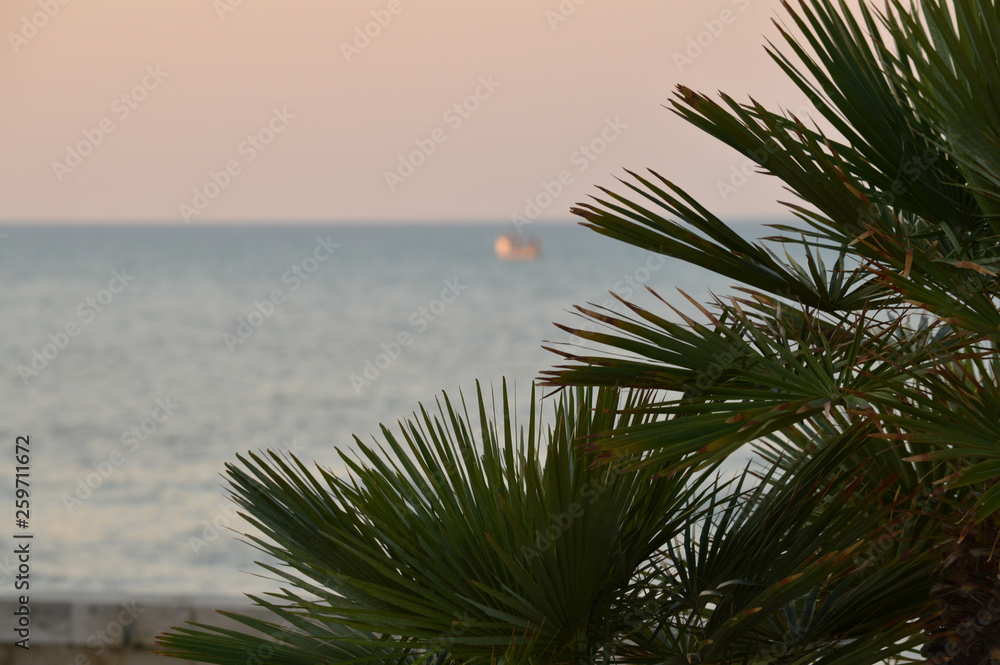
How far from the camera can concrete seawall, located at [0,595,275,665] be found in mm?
3404

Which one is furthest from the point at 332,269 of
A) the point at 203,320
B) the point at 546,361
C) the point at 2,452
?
the point at 2,452

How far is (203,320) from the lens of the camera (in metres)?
26.3

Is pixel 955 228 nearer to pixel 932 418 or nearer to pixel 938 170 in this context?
pixel 938 170

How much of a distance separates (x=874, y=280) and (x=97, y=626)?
2.99m

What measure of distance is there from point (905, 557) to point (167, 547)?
885 centimetres

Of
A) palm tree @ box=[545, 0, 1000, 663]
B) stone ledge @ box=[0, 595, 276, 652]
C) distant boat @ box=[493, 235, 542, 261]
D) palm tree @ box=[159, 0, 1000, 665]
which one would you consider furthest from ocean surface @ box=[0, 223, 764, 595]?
palm tree @ box=[545, 0, 1000, 663]

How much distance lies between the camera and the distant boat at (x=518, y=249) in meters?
42.9

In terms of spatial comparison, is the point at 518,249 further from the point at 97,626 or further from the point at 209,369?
the point at 97,626

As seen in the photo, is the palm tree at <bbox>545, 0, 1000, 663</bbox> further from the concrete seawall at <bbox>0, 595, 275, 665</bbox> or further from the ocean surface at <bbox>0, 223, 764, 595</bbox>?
the concrete seawall at <bbox>0, 595, 275, 665</bbox>

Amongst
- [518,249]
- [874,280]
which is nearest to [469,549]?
[874,280]

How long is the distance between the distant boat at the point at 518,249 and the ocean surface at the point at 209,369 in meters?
0.81

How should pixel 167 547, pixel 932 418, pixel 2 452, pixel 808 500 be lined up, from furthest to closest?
1. pixel 2 452
2. pixel 167 547
3. pixel 808 500
4. pixel 932 418

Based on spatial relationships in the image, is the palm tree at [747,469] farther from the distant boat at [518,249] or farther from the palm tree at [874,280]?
the distant boat at [518,249]

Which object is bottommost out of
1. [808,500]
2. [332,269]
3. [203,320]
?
[808,500]
